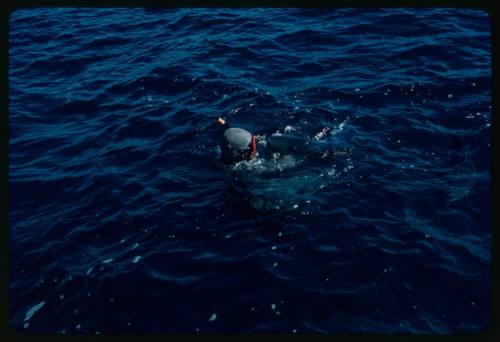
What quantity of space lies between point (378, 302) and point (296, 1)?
705 cm

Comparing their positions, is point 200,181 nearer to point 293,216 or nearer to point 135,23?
point 293,216

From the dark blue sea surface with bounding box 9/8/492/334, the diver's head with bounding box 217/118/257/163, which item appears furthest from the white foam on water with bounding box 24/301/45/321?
the diver's head with bounding box 217/118/257/163

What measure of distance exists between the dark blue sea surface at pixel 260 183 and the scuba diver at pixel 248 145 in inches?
15.9

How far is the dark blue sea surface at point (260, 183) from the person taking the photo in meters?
9.43

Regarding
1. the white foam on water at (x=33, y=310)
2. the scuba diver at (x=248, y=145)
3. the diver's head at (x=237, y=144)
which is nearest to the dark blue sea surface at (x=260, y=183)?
the white foam on water at (x=33, y=310)

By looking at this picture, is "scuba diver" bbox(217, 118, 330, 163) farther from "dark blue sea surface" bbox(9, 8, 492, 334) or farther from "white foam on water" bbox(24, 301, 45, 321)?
"white foam on water" bbox(24, 301, 45, 321)

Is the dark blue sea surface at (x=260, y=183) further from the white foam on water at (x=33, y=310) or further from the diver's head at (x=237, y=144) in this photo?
the diver's head at (x=237, y=144)

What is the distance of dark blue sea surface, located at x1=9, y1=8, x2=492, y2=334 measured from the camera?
9.43m

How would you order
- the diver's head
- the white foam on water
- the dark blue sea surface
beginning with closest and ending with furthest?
the dark blue sea surface < the white foam on water < the diver's head

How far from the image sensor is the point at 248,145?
12.7 m

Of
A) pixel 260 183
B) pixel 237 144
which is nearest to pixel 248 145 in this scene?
pixel 237 144

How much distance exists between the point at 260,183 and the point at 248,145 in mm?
1172

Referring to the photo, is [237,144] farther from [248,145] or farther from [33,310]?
[33,310]

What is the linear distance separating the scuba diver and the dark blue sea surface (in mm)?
405
